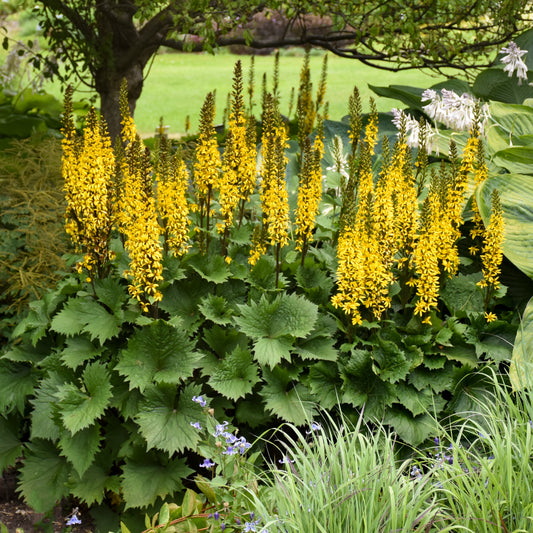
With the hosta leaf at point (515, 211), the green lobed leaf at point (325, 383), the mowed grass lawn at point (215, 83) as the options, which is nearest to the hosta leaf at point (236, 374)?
the green lobed leaf at point (325, 383)

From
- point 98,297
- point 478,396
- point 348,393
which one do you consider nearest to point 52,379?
point 98,297

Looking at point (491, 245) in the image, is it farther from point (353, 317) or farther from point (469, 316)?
point (353, 317)

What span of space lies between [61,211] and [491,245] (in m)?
2.59

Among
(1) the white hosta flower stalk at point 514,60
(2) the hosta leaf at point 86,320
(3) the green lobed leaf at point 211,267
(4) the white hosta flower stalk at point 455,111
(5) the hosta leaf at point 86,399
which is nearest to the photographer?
(5) the hosta leaf at point 86,399

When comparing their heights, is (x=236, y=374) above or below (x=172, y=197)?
below

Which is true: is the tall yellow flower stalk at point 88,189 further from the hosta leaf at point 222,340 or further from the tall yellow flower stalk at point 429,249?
the tall yellow flower stalk at point 429,249

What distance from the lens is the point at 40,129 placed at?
256 inches

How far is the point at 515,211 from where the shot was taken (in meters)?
3.68

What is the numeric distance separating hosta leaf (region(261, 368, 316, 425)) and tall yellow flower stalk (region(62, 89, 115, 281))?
38.7 inches

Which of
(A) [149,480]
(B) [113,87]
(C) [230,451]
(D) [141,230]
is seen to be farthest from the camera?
(B) [113,87]

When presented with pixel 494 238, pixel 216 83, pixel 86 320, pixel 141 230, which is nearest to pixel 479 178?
pixel 494 238

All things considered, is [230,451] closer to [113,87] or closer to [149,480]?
[149,480]

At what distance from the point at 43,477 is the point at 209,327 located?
1038 millimetres

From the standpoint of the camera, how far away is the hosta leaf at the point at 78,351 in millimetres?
3092
